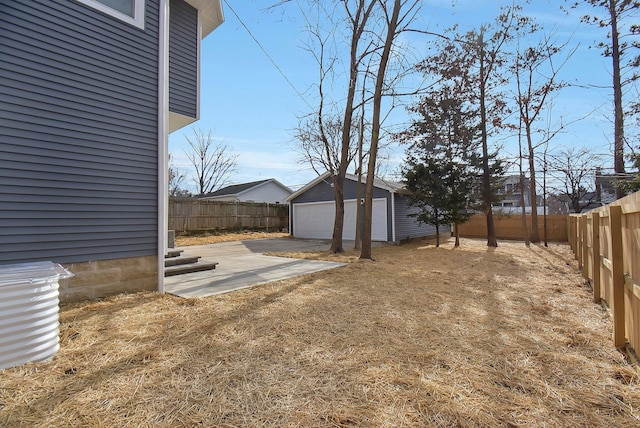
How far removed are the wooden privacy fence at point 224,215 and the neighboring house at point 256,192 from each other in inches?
201

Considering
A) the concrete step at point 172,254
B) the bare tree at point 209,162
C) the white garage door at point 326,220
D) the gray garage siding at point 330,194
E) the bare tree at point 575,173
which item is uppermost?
the bare tree at point 209,162

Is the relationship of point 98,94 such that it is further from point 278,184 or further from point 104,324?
point 278,184

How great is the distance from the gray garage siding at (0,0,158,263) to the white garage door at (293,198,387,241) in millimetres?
10039

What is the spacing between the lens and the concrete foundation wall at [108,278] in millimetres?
3712

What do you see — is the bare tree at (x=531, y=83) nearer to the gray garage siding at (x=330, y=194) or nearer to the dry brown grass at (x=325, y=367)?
the gray garage siding at (x=330, y=194)

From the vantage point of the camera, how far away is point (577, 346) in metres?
2.66

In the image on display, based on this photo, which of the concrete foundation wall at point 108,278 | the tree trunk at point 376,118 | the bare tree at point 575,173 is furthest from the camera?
the bare tree at point 575,173

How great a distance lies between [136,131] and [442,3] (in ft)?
26.3

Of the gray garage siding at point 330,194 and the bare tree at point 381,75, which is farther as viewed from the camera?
the gray garage siding at point 330,194

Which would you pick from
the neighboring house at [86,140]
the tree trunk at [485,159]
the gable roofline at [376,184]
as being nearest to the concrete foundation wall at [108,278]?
the neighboring house at [86,140]

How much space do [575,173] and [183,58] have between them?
20.6 metres

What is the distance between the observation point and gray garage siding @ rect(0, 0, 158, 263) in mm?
3281

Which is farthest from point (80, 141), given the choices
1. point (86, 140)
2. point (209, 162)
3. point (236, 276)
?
point (209, 162)

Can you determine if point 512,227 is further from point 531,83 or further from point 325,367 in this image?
point 325,367
